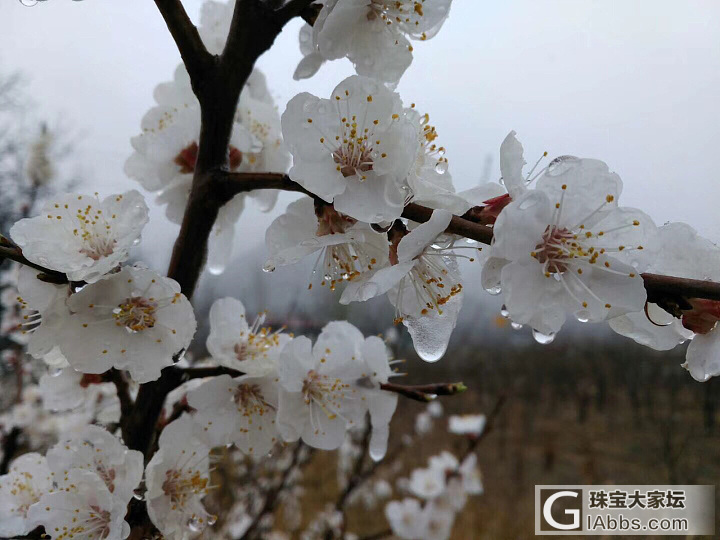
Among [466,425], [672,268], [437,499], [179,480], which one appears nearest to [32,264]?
[179,480]

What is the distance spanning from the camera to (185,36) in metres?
0.48

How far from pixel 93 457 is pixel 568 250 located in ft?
1.71

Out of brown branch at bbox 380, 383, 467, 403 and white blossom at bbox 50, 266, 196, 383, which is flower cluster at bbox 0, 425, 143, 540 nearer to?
white blossom at bbox 50, 266, 196, 383

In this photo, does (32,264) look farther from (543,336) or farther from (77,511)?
(543,336)

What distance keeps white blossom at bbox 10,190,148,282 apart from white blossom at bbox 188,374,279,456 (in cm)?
19

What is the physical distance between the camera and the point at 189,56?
1.62ft

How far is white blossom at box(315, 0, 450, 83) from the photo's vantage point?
0.52 metres

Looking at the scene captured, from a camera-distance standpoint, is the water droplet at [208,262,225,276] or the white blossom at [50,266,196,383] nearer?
the white blossom at [50,266,196,383]

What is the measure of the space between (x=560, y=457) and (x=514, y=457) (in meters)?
0.42

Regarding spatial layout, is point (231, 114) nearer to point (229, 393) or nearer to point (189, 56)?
point (189, 56)

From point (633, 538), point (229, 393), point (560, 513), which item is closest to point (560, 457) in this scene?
point (560, 513)

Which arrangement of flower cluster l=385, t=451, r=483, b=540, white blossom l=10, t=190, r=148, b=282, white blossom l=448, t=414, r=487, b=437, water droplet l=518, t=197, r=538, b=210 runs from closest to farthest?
water droplet l=518, t=197, r=538, b=210, white blossom l=10, t=190, r=148, b=282, flower cluster l=385, t=451, r=483, b=540, white blossom l=448, t=414, r=487, b=437

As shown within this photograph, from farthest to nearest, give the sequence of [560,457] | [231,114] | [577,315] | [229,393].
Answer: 1. [560,457]
2. [229,393]
3. [231,114]
4. [577,315]

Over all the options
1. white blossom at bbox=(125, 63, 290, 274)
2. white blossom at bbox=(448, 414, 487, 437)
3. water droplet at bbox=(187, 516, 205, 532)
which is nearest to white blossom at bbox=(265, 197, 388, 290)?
white blossom at bbox=(125, 63, 290, 274)
